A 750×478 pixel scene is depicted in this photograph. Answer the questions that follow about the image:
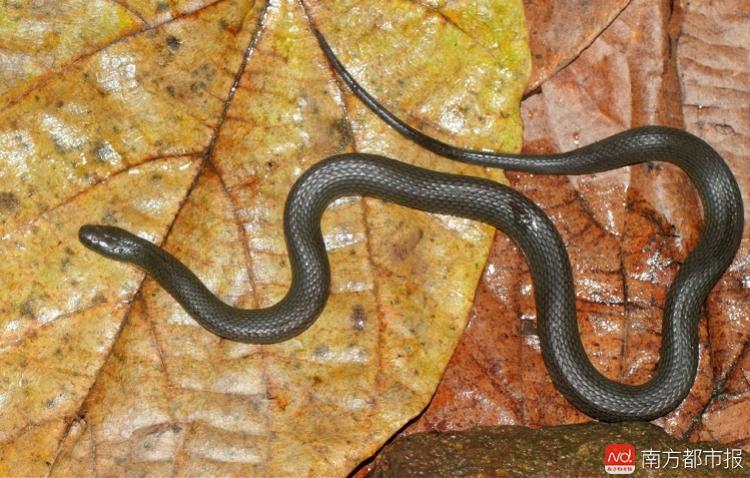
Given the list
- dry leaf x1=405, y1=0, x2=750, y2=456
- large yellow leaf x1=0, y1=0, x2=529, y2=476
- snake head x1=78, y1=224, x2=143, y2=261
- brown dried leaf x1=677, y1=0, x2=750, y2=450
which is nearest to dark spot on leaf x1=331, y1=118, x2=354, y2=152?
large yellow leaf x1=0, y1=0, x2=529, y2=476

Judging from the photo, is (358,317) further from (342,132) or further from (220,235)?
(342,132)

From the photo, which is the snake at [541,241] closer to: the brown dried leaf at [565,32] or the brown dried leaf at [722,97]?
the brown dried leaf at [722,97]

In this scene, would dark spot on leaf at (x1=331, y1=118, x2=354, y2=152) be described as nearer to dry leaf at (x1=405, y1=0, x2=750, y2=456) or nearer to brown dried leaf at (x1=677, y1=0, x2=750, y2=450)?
dry leaf at (x1=405, y1=0, x2=750, y2=456)

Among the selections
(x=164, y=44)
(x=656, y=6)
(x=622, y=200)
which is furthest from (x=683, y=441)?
(x=164, y=44)

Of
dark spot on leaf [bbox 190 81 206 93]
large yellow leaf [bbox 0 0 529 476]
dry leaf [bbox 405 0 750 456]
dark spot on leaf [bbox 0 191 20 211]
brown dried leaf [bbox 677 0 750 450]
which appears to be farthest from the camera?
brown dried leaf [bbox 677 0 750 450]

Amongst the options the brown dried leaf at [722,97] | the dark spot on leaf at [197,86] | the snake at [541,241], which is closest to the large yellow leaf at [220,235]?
the dark spot on leaf at [197,86]
